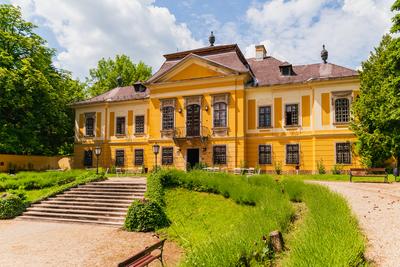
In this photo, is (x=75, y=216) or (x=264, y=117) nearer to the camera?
(x=75, y=216)

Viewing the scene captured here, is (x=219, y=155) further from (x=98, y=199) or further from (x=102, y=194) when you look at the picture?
(x=98, y=199)

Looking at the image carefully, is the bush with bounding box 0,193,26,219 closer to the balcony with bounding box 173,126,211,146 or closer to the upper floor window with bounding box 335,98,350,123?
the balcony with bounding box 173,126,211,146

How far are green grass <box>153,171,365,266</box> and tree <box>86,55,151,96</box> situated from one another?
3181cm

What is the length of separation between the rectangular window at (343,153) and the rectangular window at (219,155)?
342 inches

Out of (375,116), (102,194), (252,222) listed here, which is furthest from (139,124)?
(252,222)

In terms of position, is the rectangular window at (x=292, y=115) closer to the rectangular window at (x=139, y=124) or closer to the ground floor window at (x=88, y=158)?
the rectangular window at (x=139, y=124)

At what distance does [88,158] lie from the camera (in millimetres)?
33906

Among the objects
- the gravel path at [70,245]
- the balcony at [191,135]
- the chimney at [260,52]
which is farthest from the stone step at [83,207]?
the chimney at [260,52]

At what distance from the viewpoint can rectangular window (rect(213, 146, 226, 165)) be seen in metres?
27.8

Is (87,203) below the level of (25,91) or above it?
below

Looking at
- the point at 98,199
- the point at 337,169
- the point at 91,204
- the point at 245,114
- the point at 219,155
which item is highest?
the point at 245,114

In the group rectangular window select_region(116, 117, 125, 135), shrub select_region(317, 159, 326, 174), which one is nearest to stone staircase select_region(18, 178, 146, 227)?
shrub select_region(317, 159, 326, 174)

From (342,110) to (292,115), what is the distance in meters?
3.71

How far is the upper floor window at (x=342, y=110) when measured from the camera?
1010 inches
